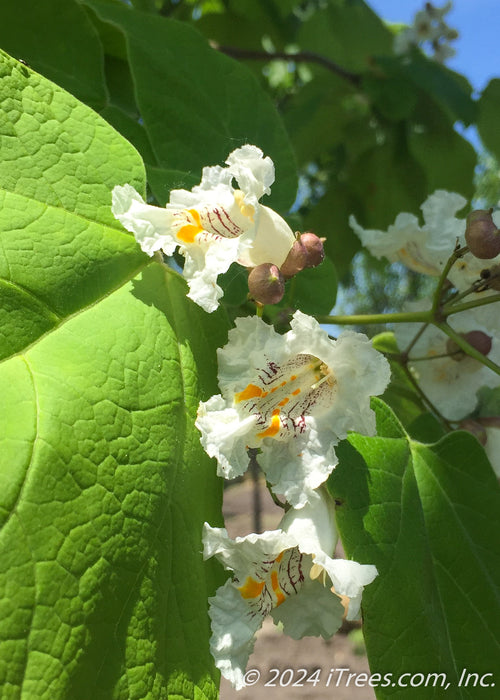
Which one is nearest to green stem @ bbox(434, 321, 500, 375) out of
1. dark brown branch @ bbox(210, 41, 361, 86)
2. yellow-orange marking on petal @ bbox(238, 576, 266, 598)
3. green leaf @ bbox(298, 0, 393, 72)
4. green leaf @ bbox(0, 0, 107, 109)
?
yellow-orange marking on petal @ bbox(238, 576, 266, 598)

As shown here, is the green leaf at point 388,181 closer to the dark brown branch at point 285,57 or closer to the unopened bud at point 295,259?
the dark brown branch at point 285,57

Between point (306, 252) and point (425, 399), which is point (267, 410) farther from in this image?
point (425, 399)

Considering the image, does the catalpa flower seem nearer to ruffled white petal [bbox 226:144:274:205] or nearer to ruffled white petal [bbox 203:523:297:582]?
ruffled white petal [bbox 203:523:297:582]

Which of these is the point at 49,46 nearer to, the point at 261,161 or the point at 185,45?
the point at 185,45

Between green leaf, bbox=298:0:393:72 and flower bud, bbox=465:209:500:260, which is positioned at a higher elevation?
green leaf, bbox=298:0:393:72

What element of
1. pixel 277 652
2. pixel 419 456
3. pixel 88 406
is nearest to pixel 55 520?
pixel 88 406
